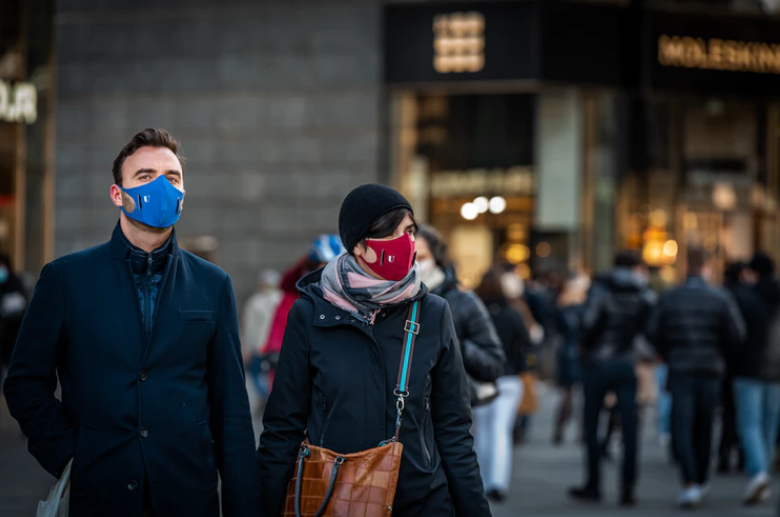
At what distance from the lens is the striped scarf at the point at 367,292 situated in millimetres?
3912

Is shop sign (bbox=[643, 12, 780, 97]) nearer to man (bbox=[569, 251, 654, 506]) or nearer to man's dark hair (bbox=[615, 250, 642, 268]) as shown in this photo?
man's dark hair (bbox=[615, 250, 642, 268])

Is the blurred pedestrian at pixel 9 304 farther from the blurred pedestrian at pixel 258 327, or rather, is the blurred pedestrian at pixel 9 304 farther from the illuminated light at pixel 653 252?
the illuminated light at pixel 653 252

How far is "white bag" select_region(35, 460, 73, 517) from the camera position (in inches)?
143

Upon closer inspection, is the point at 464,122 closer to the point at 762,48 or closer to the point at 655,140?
the point at 655,140

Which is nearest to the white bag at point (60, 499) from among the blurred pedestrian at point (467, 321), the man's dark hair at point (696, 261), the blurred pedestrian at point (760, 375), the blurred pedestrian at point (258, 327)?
the blurred pedestrian at point (467, 321)

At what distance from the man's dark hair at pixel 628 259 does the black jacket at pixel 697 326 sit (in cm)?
36

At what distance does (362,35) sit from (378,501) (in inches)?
657

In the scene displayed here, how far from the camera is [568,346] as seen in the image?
15.0 m

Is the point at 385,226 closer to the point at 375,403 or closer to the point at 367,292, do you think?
the point at 367,292

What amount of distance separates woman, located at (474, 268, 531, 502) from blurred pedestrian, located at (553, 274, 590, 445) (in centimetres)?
200

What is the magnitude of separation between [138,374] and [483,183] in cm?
1634

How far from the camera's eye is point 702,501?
9758 mm

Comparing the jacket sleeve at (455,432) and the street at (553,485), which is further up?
the jacket sleeve at (455,432)

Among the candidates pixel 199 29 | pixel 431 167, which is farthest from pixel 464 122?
pixel 199 29
